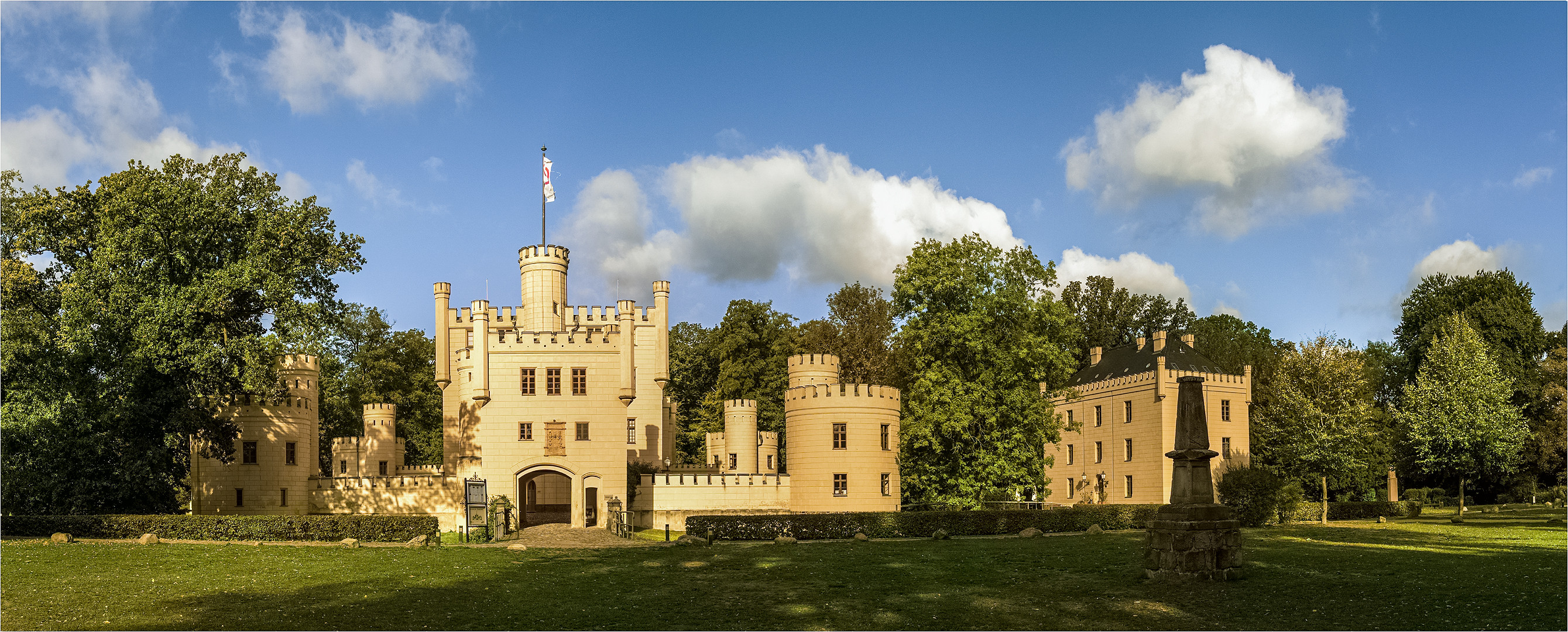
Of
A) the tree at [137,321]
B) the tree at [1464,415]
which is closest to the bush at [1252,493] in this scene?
the tree at [1464,415]

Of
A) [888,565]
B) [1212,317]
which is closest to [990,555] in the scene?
[888,565]

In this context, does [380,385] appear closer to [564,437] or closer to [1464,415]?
[564,437]

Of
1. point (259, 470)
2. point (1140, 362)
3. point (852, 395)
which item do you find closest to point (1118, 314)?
point (1140, 362)

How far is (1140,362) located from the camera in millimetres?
58688

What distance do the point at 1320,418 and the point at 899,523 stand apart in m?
26.8

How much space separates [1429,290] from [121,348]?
247 feet

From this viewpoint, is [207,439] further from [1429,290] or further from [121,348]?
[1429,290]

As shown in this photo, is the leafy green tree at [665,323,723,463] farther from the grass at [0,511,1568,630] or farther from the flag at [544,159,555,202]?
the grass at [0,511,1568,630]

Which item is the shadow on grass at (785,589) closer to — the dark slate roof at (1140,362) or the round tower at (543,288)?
the round tower at (543,288)

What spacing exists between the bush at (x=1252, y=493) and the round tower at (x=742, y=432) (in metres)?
21.9

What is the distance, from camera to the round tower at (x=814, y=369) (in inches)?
2132

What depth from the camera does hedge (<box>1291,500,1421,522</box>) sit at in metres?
45.8

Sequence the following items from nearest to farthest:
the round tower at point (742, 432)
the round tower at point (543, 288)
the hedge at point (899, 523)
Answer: the hedge at point (899, 523) < the round tower at point (543, 288) < the round tower at point (742, 432)

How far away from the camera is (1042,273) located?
47.0m
